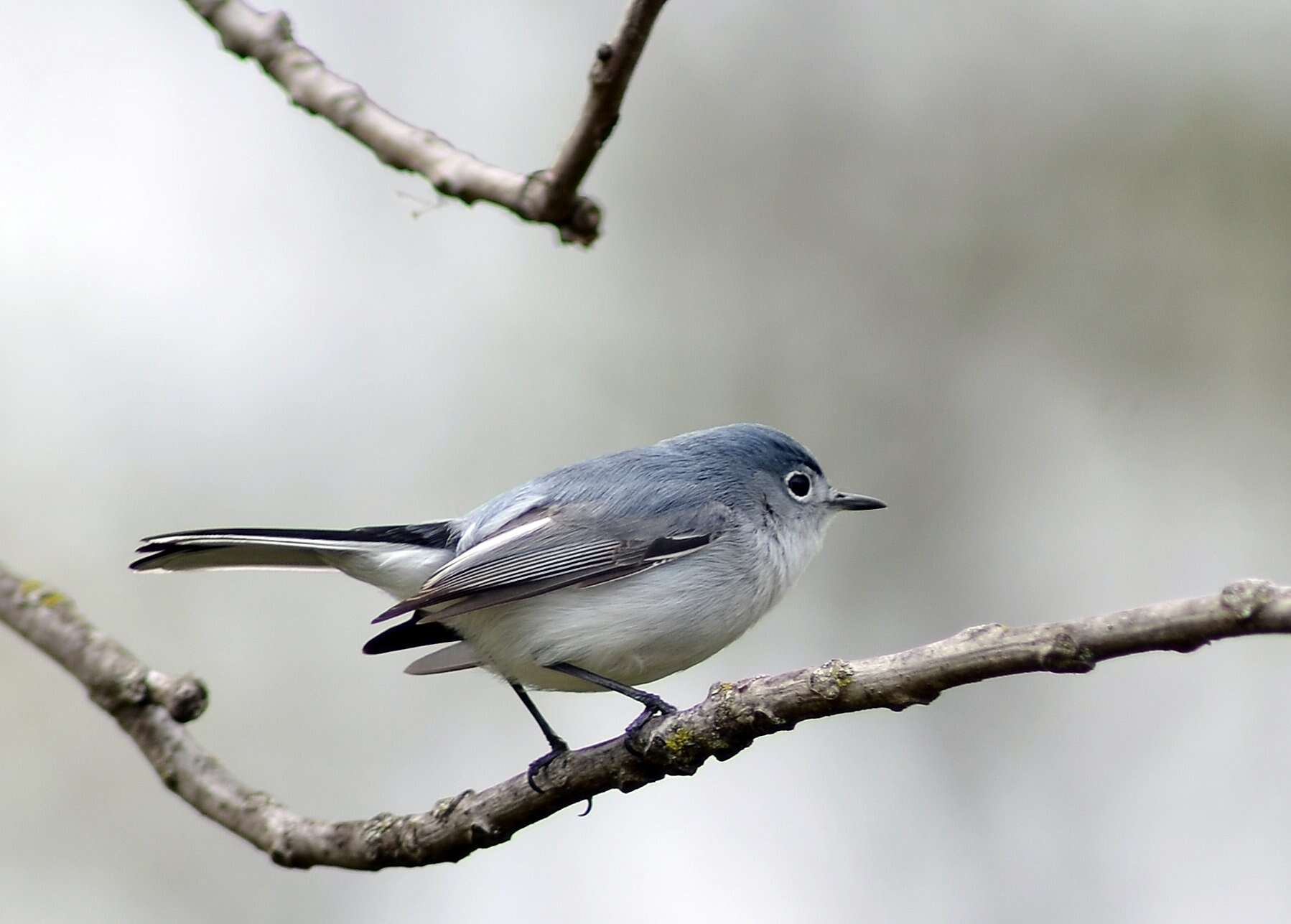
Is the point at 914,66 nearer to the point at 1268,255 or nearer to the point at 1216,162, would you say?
the point at 1216,162

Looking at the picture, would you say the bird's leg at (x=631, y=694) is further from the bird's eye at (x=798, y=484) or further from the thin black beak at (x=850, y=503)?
the thin black beak at (x=850, y=503)

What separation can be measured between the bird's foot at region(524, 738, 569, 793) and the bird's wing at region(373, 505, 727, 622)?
1.22 ft

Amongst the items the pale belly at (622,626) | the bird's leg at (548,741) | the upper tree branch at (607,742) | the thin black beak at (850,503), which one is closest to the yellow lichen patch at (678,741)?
the upper tree branch at (607,742)

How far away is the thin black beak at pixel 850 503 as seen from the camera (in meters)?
3.79

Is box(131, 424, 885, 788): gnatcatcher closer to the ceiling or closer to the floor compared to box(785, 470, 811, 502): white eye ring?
closer to the floor

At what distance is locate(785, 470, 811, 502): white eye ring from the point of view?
12.0 ft

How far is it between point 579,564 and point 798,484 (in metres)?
0.89

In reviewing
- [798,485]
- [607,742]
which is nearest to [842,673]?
[607,742]

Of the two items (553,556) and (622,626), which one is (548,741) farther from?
(553,556)

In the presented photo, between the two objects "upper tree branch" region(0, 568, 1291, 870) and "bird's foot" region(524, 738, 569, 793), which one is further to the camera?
"bird's foot" region(524, 738, 569, 793)

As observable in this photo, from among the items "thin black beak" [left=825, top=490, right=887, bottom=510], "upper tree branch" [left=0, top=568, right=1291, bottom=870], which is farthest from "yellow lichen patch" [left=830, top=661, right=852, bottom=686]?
"thin black beak" [left=825, top=490, right=887, bottom=510]

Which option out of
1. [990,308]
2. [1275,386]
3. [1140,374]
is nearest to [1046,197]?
[990,308]

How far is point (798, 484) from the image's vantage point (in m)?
3.67

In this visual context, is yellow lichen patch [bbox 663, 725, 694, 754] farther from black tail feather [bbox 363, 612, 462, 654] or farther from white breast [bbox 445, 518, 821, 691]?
black tail feather [bbox 363, 612, 462, 654]
